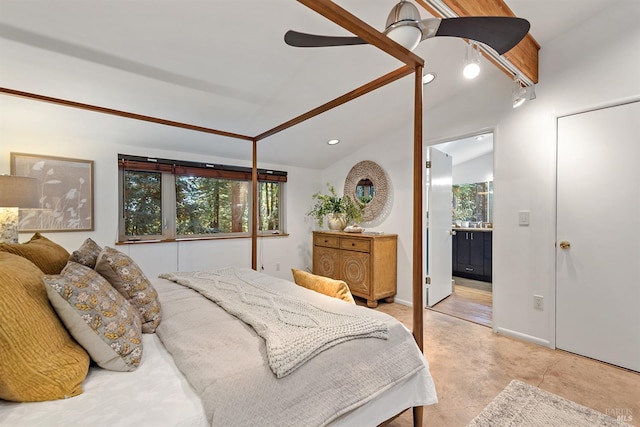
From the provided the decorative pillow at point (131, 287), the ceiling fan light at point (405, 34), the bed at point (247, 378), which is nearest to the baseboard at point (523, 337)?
the bed at point (247, 378)

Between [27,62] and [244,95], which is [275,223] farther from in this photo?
[27,62]

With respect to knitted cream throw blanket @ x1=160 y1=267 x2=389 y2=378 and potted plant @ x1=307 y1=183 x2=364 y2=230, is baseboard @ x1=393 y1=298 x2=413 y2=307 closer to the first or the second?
potted plant @ x1=307 y1=183 x2=364 y2=230

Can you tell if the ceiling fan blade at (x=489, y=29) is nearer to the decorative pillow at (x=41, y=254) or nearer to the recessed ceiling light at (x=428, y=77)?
the recessed ceiling light at (x=428, y=77)

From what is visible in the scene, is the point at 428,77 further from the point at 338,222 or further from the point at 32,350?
the point at 32,350

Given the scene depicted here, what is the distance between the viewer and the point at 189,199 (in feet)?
12.7

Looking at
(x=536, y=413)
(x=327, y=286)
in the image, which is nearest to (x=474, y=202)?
(x=536, y=413)

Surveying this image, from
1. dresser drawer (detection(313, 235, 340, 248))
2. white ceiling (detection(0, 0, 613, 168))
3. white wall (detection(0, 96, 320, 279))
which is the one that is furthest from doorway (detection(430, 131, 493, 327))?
white wall (detection(0, 96, 320, 279))

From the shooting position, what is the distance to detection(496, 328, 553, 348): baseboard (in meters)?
2.58

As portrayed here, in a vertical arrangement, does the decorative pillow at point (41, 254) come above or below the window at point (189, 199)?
below

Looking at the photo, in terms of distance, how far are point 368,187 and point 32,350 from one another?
3.75 meters

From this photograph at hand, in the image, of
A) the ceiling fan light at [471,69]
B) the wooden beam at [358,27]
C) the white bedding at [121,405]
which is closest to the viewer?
the white bedding at [121,405]

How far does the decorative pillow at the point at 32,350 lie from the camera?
788 mm

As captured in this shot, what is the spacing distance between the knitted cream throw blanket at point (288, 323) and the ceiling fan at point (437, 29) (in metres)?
1.31

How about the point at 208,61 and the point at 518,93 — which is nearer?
the point at 208,61
